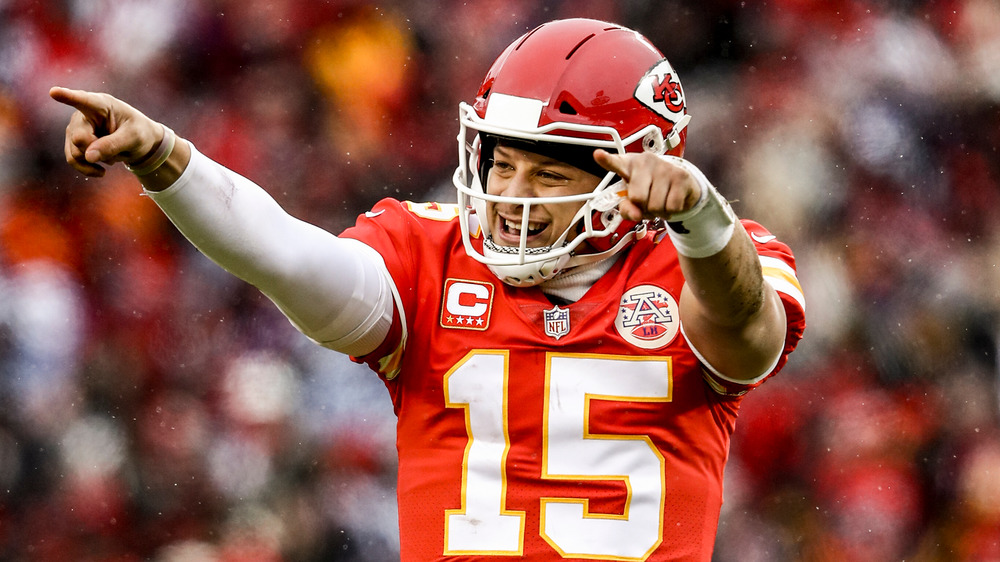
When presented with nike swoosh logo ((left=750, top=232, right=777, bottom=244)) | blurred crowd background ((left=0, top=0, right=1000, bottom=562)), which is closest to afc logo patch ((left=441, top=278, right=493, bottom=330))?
nike swoosh logo ((left=750, top=232, right=777, bottom=244))

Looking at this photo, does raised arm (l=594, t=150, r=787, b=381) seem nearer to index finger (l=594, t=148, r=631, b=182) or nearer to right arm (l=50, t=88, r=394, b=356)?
index finger (l=594, t=148, r=631, b=182)

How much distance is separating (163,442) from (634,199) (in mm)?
2173

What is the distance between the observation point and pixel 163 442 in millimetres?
3182

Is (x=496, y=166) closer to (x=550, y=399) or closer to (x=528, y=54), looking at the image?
(x=528, y=54)

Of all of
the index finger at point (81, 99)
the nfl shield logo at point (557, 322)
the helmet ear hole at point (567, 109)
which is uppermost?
the helmet ear hole at point (567, 109)

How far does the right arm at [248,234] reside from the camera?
137 cm

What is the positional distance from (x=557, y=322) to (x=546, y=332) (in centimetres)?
2

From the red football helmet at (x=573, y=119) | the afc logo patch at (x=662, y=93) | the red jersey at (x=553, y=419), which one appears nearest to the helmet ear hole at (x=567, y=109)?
the red football helmet at (x=573, y=119)

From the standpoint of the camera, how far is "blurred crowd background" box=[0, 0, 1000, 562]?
10.4 feet

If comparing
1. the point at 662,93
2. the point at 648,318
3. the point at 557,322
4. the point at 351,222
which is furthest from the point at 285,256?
the point at 351,222

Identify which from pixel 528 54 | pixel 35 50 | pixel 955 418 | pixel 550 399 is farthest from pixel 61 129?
pixel 955 418

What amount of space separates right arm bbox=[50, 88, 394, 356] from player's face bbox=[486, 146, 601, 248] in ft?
0.63

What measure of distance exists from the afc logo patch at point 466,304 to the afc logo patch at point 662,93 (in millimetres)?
392

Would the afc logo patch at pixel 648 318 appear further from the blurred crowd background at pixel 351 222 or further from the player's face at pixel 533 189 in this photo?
the blurred crowd background at pixel 351 222
